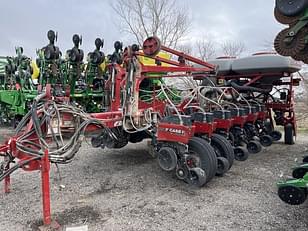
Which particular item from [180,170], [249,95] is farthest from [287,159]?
[180,170]

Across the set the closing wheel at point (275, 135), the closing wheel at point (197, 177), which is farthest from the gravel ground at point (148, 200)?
the closing wheel at point (275, 135)

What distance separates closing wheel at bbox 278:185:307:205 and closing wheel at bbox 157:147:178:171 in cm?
132

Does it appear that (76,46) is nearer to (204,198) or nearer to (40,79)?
(40,79)

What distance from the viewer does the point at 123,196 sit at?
3.58 metres

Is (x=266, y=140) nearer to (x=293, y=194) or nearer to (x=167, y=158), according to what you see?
(x=167, y=158)

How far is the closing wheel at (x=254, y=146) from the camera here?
5402 mm

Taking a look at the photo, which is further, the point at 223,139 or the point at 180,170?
the point at 223,139

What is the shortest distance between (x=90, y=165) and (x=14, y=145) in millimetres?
1896

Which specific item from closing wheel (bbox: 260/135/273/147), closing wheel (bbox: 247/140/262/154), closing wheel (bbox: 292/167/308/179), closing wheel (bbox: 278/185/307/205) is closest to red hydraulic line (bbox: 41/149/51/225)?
closing wheel (bbox: 278/185/307/205)

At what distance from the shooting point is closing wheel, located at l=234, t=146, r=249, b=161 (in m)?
4.79

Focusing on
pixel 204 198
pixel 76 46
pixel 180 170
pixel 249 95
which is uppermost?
pixel 76 46

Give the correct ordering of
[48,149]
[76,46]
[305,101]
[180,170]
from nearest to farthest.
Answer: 1. [48,149]
2. [180,170]
3. [76,46]
4. [305,101]

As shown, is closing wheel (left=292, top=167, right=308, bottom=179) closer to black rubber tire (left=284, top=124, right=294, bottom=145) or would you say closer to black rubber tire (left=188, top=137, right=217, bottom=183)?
black rubber tire (left=188, top=137, right=217, bottom=183)

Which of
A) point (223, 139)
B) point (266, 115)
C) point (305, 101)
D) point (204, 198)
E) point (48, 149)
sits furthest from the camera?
point (305, 101)
